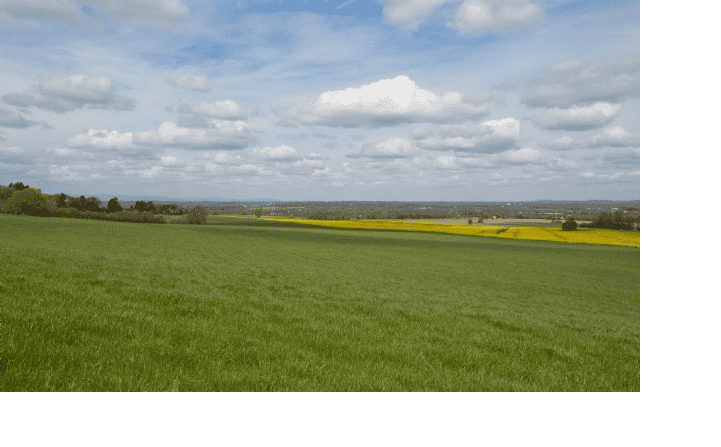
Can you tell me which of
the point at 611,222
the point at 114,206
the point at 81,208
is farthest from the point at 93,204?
the point at 611,222

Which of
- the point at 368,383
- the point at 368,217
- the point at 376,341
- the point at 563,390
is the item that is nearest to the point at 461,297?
the point at 376,341

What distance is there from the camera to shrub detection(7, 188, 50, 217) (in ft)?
229

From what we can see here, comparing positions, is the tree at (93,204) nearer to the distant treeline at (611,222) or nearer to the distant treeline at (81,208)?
the distant treeline at (81,208)

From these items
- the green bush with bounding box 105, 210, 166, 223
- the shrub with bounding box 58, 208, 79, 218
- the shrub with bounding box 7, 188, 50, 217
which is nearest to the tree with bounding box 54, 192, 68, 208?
the shrub with bounding box 58, 208, 79, 218

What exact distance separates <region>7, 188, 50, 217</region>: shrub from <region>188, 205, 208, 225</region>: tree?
32.7m

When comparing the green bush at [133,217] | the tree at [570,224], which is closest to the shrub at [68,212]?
the green bush at [133,217]

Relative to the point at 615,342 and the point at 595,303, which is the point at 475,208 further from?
the point at 615,342

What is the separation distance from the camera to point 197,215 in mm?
107250

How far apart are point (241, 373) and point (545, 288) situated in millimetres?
29325

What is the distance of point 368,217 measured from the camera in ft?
467

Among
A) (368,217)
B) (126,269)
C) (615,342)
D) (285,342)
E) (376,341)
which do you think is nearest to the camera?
(285,342)

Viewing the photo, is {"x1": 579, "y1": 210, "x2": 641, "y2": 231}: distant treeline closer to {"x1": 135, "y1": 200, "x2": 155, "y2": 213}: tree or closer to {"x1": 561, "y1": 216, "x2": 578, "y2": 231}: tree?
{"x1": 561, "y1": 216, "x2": 578, "y2": 231}: tree

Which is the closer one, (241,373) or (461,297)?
(241,373)

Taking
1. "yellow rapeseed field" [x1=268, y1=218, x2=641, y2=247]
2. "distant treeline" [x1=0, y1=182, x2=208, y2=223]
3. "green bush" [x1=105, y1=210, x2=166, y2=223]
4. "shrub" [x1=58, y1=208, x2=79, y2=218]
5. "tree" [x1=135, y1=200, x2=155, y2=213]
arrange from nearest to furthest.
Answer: "distant treeline" [x1=0, y1=182, x2=208, y2=223]
"shrub" [x1=58, y1=208, x2=79, y2=218]
"yellow rapeseed field" [x1=268, y1=218, x2=641, y2=247]
"green bush" [x1=105, y1=210, x2=166, y2=223]
"tree" [x1=135, y1=200, x2=155, y2=213]
